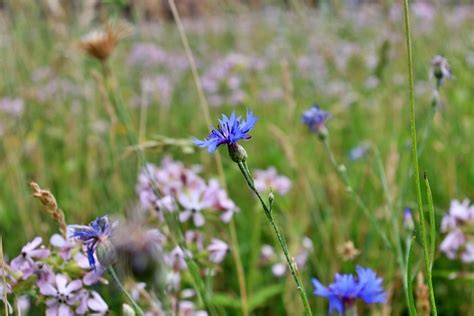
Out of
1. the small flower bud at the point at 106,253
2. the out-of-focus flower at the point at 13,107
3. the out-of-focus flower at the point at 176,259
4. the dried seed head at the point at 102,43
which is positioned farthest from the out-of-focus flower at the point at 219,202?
the out-of-focus flower at the point at 13,107

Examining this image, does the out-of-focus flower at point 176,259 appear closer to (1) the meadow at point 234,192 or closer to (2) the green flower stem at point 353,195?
(1) the meadow at point 234,192

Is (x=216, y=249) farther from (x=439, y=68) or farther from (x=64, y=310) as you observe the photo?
(x=439, y=68)

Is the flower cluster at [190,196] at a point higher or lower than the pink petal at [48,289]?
higher

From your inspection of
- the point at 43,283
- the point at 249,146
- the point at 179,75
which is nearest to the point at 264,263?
the point at 43,283

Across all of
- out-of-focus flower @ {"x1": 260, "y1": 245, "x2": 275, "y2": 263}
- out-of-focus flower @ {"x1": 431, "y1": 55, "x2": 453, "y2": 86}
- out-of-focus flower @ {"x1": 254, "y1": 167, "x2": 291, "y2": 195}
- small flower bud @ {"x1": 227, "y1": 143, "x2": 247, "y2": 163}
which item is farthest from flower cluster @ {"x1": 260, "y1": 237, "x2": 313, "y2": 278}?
small flower bud @ {"x1": 227, "y1": 143, "x2": 247, "y2": 163}

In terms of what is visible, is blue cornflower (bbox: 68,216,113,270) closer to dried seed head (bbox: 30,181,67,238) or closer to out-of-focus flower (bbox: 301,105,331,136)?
dried seed head (bbox: 30,181,67,238)

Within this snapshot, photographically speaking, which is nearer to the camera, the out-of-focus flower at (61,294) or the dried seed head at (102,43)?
the out-of-focus flower at (61,294)

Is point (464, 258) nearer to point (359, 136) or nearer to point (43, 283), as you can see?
point (43, 283)

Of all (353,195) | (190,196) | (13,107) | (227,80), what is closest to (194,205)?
(190,196)
